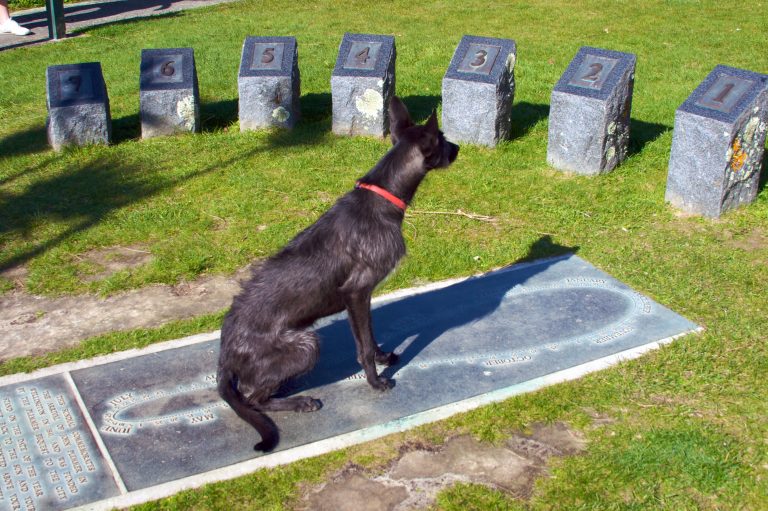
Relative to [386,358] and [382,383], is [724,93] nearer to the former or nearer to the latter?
[386,358]

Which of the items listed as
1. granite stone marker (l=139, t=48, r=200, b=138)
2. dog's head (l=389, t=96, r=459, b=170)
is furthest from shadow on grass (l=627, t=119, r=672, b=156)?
granite stone marker (l=139, t=48, r=200, b=138)

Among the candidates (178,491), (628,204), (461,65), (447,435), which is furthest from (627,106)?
(178,491)

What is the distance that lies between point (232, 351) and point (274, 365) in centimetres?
28

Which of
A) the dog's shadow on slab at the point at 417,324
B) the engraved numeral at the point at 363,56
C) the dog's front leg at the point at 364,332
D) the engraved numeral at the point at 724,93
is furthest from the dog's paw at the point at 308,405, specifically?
the engraved numeral at the point at 363,56

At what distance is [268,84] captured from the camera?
10844 millimetres

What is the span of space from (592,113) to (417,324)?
3.82 m

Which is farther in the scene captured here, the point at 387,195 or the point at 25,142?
the point at 25,142

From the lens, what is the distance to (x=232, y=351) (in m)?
5.15

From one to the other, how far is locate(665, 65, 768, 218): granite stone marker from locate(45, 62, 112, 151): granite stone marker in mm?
7051

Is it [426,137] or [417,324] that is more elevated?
[426,137]

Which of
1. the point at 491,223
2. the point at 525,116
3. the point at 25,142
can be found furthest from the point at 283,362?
the point at 25,142

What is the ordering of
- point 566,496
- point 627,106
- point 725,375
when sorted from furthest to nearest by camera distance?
point 627,106 < point 725,375 < point 566,496

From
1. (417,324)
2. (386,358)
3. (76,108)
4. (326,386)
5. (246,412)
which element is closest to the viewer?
(246,412)

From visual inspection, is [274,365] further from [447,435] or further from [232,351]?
[447,435]
